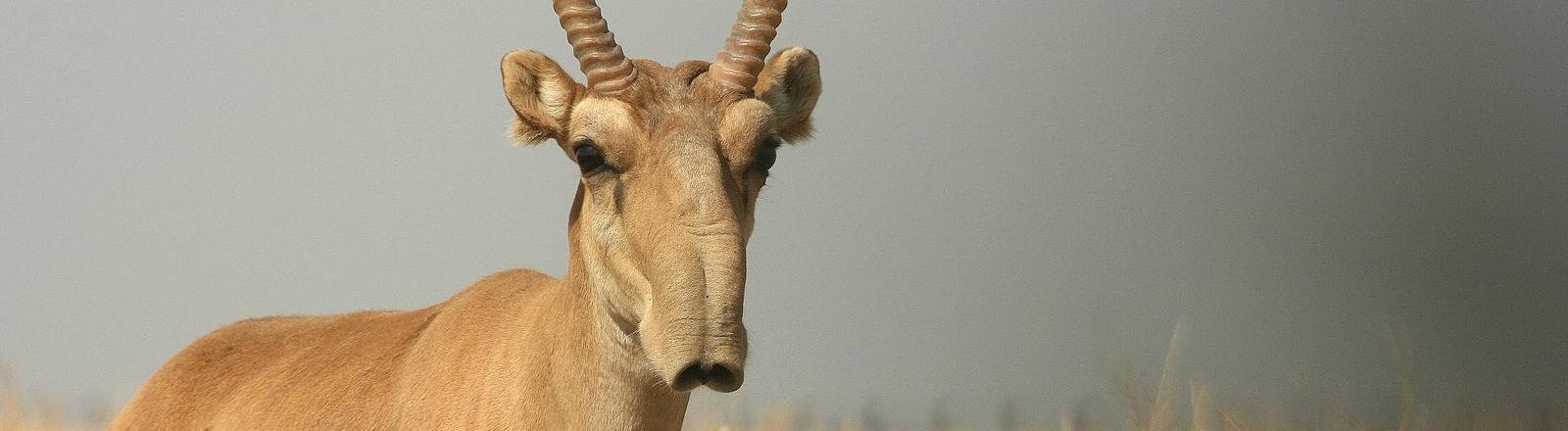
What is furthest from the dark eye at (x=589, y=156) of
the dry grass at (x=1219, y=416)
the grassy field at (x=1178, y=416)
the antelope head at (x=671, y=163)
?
the grassy field at (x=1178, y=416)

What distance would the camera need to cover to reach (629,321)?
315cm

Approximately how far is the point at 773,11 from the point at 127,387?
6.00 meters

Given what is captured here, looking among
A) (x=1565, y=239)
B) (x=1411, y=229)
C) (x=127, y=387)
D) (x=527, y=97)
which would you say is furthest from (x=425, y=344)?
(x=1565, y=239)

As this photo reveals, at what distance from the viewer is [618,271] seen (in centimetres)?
310

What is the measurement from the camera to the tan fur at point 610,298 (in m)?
2.82

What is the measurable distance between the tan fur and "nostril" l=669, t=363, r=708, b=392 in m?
0.01

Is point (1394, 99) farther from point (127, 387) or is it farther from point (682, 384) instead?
point (127, 387)

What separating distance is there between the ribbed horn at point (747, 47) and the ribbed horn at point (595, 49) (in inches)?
8.2

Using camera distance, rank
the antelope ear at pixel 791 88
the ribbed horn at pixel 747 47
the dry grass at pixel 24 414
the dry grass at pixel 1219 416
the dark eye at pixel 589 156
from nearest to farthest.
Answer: the dark eye at pixel 589 156 → the ribbed horn at pixel 747 47 → the antelope ear at pixel 791 88 → the dry grass at pixel 1219 416 → the dry grass at pixel 24 414

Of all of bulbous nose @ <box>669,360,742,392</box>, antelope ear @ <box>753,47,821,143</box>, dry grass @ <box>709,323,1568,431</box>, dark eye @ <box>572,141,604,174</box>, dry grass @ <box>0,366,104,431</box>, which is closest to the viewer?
bulbous nose @ <box>669,360,742,392</box>

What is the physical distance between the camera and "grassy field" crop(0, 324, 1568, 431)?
22.9ft

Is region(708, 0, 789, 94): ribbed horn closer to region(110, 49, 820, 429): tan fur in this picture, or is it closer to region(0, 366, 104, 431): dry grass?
region(110, 49, 820, 429): tan fur

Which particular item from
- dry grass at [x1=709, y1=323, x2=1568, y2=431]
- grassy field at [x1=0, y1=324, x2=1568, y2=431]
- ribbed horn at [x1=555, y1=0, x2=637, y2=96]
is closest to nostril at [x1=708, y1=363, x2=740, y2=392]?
ribbed horn at [x1=555, y1=0, x2=637, y2=96]

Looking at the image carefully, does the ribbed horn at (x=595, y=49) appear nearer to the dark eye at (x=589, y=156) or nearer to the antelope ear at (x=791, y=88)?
the dark eye at (x=589, y=156)
